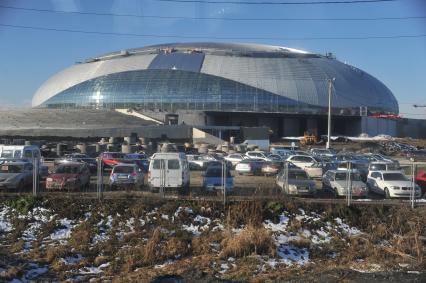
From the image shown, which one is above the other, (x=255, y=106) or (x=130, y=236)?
(x=255, y=106)

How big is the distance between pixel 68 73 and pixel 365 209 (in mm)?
129686

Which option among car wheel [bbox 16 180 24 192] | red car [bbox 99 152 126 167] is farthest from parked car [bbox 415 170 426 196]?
red car [bbox 99 152 126 167]

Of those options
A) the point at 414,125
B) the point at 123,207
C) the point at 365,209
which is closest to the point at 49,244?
the point at 123,207

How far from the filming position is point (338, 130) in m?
123

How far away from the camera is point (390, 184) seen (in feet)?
80.6

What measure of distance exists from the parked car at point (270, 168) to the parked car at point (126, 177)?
12.1m

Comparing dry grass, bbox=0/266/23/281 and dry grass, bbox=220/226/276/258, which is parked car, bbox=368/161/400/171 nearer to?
dry grass, bbox=220/226/276/258

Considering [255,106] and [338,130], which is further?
[338,130]

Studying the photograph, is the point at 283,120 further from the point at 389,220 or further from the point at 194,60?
the point at 389,220

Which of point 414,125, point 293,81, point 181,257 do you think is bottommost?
point 181,257

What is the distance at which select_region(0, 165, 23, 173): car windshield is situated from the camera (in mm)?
23984

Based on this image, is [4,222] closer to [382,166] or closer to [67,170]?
[67,170]

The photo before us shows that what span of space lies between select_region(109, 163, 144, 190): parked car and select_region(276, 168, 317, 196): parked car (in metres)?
6.26

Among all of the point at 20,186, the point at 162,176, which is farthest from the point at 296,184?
the point at 20,186
